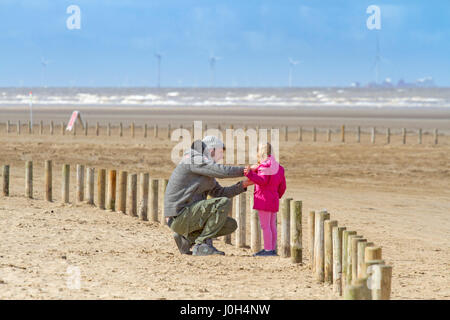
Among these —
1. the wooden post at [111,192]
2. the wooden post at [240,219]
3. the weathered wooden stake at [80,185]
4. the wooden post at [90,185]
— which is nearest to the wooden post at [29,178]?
the weathered wooden stake at [80,185]

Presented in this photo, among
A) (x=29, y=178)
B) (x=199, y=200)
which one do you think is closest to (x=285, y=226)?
(x=199, y=200)

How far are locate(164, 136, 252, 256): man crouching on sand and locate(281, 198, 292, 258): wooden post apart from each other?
613mm

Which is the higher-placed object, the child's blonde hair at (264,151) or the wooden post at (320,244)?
the child's blonde hair at (264,151)

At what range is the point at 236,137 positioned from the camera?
3831cm

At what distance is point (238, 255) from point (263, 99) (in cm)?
11688

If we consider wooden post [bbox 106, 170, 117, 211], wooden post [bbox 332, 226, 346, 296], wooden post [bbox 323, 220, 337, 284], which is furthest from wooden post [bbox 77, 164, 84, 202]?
wooden post [bbox 332, 226, 346, 296]

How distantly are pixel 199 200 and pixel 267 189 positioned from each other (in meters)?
0.96

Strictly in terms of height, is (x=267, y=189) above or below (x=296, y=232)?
above

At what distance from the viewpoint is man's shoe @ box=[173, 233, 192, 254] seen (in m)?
11.3

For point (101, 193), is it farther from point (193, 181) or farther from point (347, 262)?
point (347, 262)

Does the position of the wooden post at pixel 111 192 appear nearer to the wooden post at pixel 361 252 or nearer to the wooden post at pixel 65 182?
the wooden post at pixel 65 182

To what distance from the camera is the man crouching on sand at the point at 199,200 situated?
10656mm

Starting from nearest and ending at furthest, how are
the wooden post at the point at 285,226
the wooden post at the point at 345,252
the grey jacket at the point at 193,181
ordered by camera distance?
1. the wooden post at the point at 345,252
2. the grey jacket at the point at 193,181
3. the wooden post at the point at 285,226

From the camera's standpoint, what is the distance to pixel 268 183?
1118 cm
